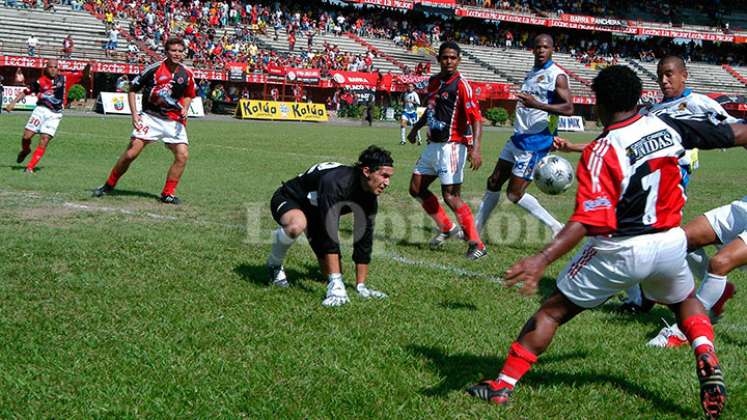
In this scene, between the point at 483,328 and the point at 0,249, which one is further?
the point at 0,249

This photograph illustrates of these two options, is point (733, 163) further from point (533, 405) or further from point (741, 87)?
point (741, 87)

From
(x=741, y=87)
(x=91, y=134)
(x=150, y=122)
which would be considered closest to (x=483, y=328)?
(x=150, y=122)

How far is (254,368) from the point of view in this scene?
4.43 metres

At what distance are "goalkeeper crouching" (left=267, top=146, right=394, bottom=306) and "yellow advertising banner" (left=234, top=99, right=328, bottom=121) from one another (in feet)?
110

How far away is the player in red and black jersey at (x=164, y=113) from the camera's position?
35.1ft

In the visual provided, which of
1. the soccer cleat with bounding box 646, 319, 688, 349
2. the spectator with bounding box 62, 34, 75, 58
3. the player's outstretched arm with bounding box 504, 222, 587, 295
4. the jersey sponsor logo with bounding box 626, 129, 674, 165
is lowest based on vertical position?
the spectator with bounding box 62, 34, 75, 58

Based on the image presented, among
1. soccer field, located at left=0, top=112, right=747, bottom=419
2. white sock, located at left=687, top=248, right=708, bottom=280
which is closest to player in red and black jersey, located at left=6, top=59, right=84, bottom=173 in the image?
soccer field, located at left=0, top=112, right=747, bottom=419

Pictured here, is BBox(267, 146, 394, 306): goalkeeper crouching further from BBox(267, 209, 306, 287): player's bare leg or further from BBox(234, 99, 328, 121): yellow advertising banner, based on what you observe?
BBox(234, 99, 328, 121): yellow advertising banner

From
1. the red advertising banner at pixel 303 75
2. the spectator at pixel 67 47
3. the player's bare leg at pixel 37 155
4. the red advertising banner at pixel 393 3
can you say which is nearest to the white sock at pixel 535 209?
the player's bare leg at pixel 37 155

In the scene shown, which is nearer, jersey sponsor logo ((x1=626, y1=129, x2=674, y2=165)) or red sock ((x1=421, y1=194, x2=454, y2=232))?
jersey sponsor logo ((x1=626, y1=129, x2=674, y2=165))

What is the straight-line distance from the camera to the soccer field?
402cm

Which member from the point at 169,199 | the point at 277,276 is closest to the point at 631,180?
the point at 277,276

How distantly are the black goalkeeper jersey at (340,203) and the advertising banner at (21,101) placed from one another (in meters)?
29.6

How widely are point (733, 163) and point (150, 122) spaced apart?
851 inches
